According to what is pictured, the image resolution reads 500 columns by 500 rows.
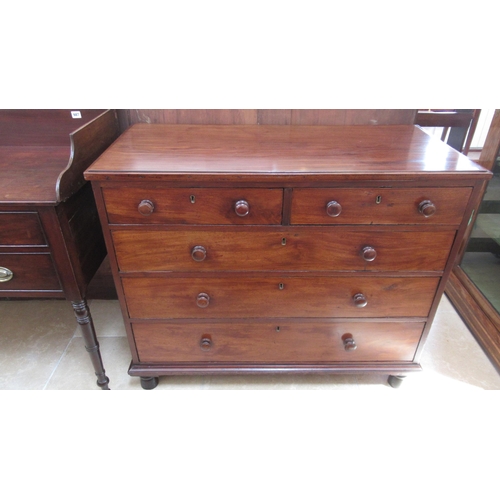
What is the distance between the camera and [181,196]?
38.3 inches

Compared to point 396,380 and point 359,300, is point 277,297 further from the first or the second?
point 396,380

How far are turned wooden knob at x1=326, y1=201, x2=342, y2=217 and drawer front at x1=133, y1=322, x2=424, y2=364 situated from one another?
0.42 meters

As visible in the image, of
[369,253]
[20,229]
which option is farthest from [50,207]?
[369,253]

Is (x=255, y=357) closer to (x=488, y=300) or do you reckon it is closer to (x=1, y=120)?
(x=488, y=300)

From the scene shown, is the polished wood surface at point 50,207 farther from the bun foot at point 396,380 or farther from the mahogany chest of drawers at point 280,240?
the bun foot at point 396,380

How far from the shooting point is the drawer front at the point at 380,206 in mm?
971

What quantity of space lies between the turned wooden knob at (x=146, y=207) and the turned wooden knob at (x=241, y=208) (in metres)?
0.22

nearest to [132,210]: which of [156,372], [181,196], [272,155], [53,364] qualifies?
[181,196]

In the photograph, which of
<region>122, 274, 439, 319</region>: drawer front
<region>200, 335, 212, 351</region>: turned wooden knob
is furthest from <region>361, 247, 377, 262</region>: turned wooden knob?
→ <region>200, 335, 212, 351</region>: turned wooden knob

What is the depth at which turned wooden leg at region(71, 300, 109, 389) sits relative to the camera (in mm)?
1172

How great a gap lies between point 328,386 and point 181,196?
92cm

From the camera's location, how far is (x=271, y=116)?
1310mm

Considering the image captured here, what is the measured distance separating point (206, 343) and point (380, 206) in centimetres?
71
